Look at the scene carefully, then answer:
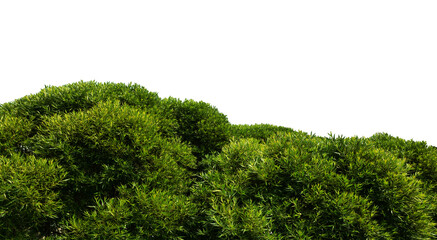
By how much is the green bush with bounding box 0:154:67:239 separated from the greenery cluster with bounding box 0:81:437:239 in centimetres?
2

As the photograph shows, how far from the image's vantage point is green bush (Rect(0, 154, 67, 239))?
18.5 ft

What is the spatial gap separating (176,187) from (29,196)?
3299 millimetres

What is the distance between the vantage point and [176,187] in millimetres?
7281

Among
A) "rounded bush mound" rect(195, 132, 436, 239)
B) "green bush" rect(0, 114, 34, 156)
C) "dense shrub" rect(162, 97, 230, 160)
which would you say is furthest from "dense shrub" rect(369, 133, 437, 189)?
"green bush" rect(0, 114, 34, 156)

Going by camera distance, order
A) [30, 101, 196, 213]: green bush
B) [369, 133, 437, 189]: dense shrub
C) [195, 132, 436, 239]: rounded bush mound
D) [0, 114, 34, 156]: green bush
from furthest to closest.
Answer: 1. [369, 133, 437, 189]: dense shrub
2. [0, 114, 34, 156]: green bush
3. [30, 101, 196, 213]: green bush
4. [195, 132, 436, 239]: rounded bush mound

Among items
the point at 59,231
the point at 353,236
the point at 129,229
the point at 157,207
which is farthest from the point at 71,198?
the point at 353,236

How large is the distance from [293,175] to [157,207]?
3111 millimetres

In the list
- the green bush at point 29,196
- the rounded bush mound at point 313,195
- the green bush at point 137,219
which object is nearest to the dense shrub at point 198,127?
the rounded bush mound at point 313,195

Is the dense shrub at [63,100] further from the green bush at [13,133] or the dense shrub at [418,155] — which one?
the dense shrub at [418,155]

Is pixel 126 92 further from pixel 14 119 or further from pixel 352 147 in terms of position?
pixel 352 147

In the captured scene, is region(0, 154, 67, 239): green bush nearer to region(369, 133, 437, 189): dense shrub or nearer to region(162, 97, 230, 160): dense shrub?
region(162, 97, 230, 160): dense shrub

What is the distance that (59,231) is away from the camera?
260 inches

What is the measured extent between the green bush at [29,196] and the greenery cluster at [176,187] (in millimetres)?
22

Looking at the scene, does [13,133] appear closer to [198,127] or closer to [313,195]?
[198,127]
